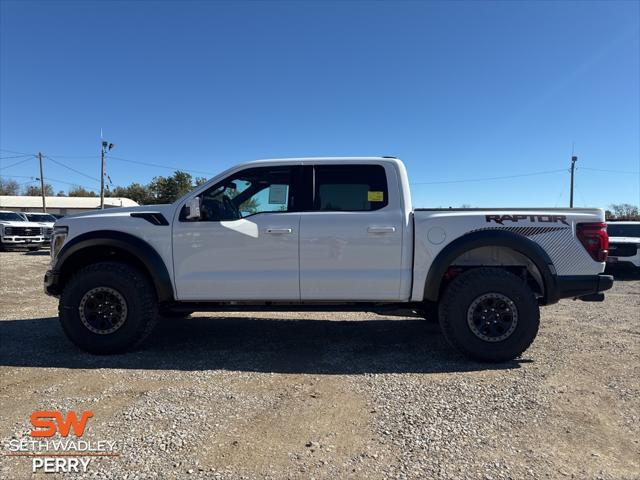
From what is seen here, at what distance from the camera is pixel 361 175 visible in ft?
14.0

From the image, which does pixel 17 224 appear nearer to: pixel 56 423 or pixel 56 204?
pixel 56 423

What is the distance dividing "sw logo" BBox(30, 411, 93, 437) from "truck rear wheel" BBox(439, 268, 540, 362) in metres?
3.18

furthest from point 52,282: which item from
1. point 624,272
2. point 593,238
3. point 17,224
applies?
point 17,224

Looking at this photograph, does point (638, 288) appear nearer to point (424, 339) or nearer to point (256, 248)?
point (424, 339)

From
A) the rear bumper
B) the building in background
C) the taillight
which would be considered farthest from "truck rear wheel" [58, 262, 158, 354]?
the building in background

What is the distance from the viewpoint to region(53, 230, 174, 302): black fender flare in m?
4.12

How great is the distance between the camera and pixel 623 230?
11.1 meters

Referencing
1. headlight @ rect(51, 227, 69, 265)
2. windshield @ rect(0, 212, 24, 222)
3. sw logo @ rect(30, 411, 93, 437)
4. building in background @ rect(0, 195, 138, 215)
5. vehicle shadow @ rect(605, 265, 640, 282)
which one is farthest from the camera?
building in background @ rect(0, 195, 138, 215)

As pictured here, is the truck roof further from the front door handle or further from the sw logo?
the sw logo

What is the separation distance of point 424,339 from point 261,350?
6.44 ft

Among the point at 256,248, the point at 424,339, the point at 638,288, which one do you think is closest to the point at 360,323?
the point at 424,339

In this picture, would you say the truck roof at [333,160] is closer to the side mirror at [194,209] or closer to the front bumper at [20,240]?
the side mirror at [194,209]

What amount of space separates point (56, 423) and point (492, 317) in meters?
3.77

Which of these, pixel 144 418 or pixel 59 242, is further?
pixel 59 242
